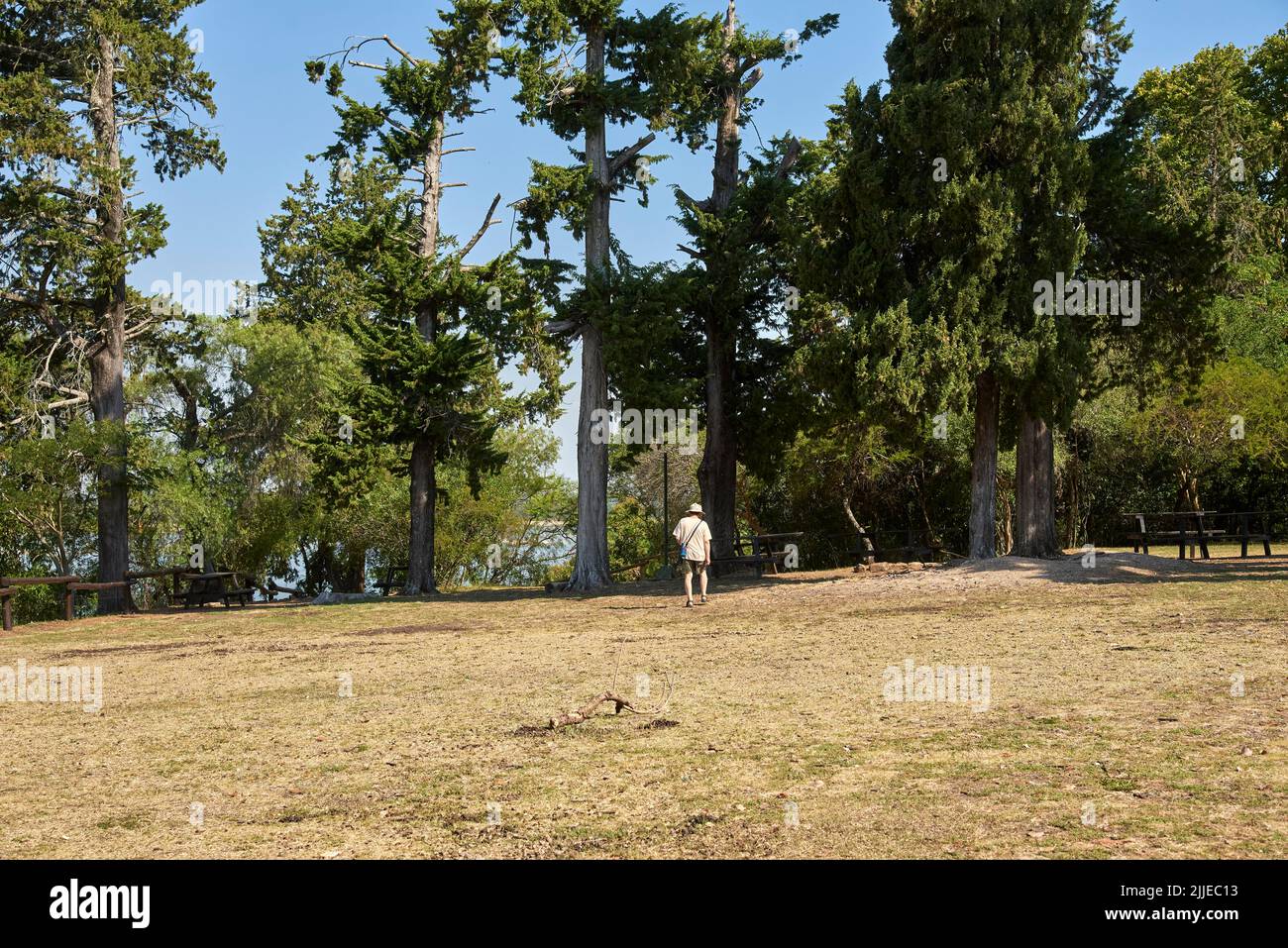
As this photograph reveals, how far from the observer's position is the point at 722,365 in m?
31.0

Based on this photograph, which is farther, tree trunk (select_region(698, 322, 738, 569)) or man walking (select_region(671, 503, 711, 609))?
tree trunk (select_region(698, 322, 738, 569))

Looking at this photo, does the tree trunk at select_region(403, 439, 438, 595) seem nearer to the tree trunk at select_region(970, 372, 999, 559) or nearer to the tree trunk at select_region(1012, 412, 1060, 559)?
the tree trunk at select_region(970, 372, 999, 559)

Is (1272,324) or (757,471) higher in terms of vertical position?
(1272,324)

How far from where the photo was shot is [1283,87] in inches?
1828

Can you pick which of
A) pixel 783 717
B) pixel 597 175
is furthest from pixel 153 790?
pixel 597 175

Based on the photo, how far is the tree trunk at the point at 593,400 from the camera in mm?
28438

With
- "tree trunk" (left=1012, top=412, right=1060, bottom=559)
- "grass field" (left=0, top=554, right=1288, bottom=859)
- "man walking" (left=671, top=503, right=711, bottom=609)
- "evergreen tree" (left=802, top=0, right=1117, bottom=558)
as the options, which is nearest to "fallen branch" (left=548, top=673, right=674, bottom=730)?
"grass field" (left=0, top=554, right=1288, bottom=859)

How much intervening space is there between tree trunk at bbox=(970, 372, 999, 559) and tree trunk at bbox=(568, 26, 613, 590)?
8.63 m

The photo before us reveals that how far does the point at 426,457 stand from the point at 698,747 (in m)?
21.8

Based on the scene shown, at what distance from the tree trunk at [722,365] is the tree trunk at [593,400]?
317 cm

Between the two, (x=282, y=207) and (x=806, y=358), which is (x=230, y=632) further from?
(x=282, y=207)

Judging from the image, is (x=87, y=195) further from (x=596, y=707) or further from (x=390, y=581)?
(x=596, y=707)

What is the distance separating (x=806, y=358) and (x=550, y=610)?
7343 millimetres

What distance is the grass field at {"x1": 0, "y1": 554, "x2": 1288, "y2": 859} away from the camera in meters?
6.17
